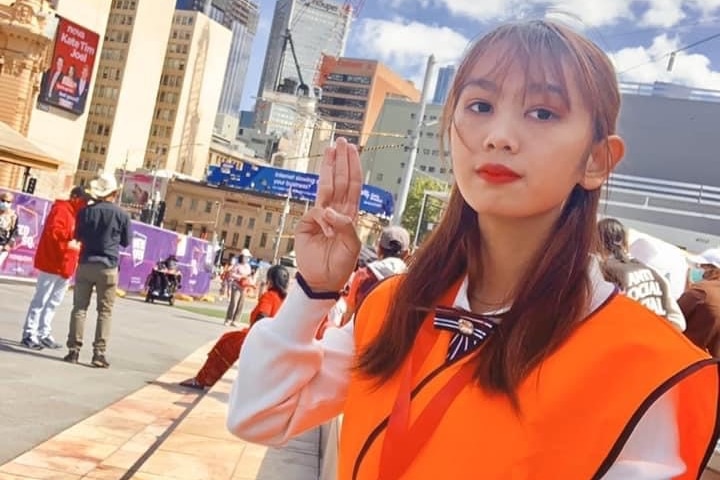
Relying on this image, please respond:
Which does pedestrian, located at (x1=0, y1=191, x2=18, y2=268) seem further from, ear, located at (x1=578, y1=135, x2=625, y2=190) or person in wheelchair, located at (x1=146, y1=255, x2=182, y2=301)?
ear, located at (x1=578, y1=135, x2=625, y2=190)

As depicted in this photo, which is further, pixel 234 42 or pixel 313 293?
pixel 234 42

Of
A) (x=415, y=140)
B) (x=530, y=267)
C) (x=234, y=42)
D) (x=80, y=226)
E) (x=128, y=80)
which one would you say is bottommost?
(x=80, y=226)

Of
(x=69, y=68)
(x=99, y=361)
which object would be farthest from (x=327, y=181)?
(x=69, y=68)

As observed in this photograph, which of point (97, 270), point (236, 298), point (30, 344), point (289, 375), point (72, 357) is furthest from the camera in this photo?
point (236, 298)

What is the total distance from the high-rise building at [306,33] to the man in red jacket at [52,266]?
15037 cm

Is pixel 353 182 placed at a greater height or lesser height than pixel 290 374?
greater

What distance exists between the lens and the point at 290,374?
1.16m

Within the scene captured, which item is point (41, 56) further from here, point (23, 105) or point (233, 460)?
point (233, 460)

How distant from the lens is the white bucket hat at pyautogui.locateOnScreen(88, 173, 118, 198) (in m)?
6.54

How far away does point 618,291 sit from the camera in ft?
3.29

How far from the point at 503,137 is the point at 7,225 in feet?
41.3

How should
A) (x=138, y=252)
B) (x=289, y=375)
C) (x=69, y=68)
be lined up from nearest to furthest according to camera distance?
(x=289, y=375)
(x=138, y=252)
(x=69, y=68)

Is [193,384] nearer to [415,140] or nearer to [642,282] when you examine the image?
[642,282]

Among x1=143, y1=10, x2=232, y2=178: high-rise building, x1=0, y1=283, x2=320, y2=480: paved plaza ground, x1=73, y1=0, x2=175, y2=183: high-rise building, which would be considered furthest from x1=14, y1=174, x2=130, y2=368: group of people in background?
x1=143, y1=10, x2=232, y2=178: high-rise building
